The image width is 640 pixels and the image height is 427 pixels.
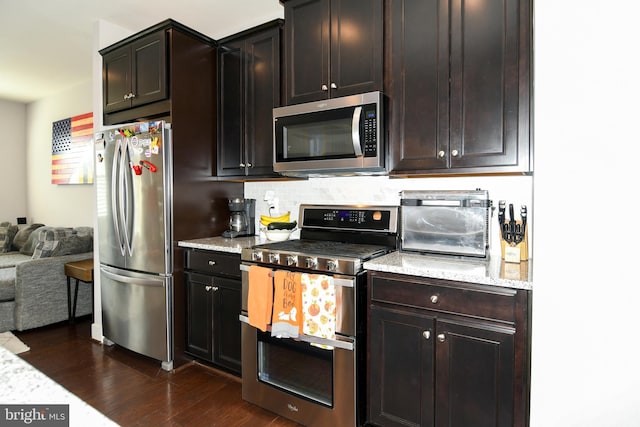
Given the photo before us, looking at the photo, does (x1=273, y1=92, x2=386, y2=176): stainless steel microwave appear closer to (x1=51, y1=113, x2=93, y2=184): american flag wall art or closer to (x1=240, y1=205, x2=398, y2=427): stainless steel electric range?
(x1=240, y1=205, x2=398, y2=427): stainless steel electric range

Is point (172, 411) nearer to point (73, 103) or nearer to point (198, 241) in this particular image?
point (198, 241)

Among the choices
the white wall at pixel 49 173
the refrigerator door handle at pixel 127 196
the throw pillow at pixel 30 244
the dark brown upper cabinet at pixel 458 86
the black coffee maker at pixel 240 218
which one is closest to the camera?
the dark brown upper cabinet at pixel 458 86

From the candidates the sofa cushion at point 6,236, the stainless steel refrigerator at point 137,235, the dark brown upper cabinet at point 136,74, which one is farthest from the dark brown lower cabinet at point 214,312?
the sofa cushion at point 6,236

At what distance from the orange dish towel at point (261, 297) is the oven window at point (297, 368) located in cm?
13

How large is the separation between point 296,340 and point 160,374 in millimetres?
1305

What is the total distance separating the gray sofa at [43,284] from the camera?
3.58 meters

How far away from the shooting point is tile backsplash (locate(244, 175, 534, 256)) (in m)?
2.16

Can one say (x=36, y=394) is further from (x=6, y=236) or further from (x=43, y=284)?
(x=6, y=236)

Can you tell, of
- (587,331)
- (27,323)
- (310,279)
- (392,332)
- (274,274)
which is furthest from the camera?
(27,323)

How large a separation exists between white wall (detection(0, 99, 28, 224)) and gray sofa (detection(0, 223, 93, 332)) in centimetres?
216

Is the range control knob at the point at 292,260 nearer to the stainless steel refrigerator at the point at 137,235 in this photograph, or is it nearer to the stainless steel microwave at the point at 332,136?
the stainless steel microwave at the point at 332,136

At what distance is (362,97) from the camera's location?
7.07 ft

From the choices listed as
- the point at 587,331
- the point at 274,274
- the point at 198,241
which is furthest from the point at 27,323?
the point at 587,331

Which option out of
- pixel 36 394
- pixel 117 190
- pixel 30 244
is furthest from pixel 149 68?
pixel 30 244
